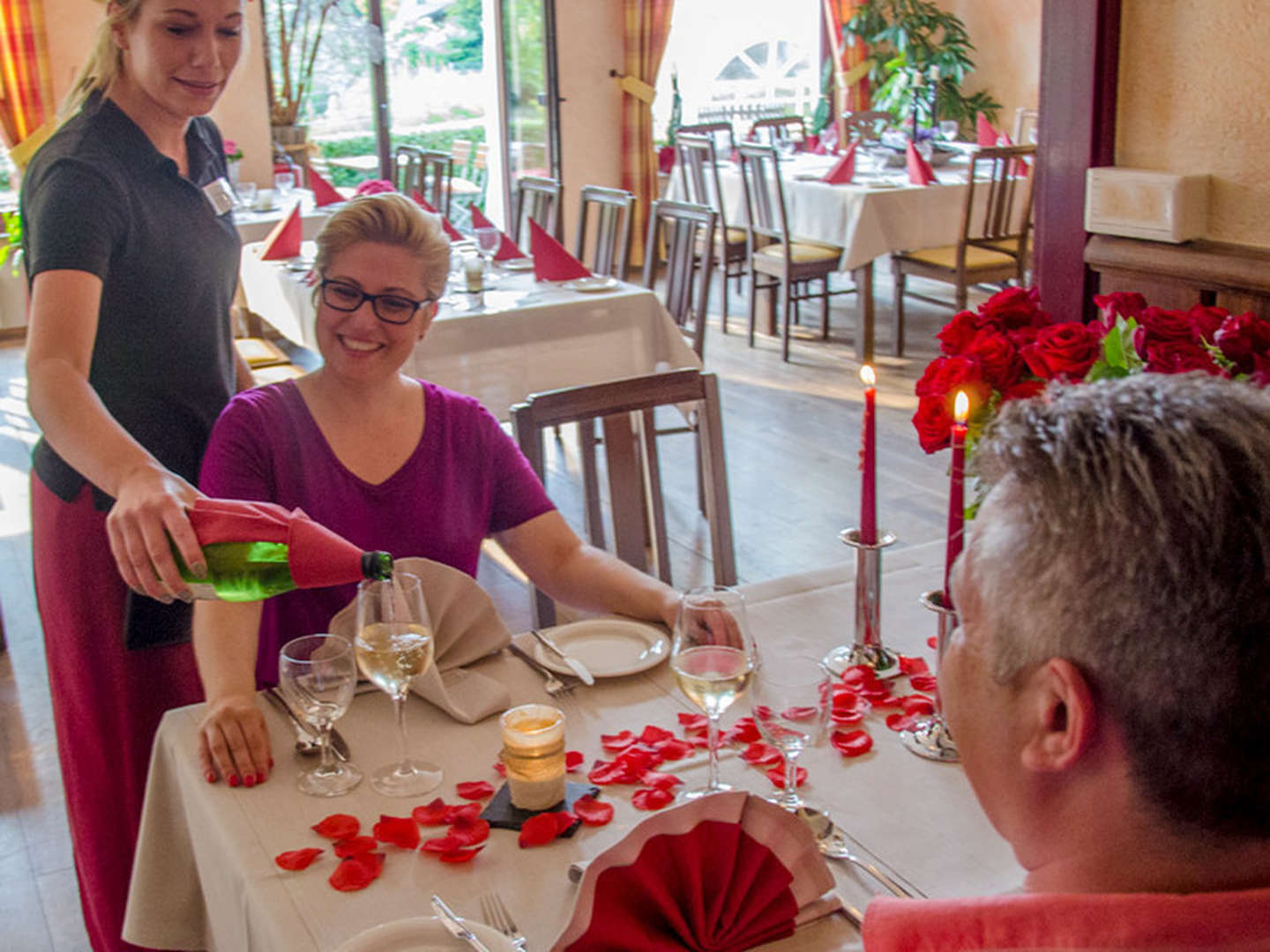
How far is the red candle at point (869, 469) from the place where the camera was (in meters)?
1.38

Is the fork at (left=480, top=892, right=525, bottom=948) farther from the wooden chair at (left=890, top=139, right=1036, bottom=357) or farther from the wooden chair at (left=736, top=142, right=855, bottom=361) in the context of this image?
the wooden chair at (left=736, top=142, right=855, bottom=361)

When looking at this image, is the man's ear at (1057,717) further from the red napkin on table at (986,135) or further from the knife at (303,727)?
the red napkin on table at (986,135)

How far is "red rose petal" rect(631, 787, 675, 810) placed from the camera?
1232 mm

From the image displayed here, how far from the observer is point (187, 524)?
1202 millimetres

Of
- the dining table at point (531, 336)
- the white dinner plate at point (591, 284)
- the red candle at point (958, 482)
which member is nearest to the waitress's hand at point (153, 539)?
the red candle at point (958, 482)

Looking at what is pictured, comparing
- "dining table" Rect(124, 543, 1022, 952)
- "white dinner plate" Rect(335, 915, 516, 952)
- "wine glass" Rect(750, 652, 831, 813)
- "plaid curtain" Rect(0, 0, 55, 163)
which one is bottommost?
"dining table" Rect(124, 543, 1022, 952)

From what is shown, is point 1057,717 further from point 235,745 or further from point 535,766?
point 235,745

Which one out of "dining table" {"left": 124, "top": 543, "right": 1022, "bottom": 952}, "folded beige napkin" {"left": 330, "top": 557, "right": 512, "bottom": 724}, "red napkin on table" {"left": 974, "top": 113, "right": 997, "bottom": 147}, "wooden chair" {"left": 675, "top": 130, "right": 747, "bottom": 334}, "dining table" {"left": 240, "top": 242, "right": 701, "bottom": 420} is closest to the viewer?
"dining table" {"left": 124, "top": 543, "right": 1022, "bottom": 952}

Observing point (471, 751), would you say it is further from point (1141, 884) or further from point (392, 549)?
point (1141, 884)

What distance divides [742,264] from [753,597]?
A: 206 inches

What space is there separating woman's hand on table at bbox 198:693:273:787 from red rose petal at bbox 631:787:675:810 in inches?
14.7

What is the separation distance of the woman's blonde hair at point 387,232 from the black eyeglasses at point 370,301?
0.11 feet

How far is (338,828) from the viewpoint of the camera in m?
1.19

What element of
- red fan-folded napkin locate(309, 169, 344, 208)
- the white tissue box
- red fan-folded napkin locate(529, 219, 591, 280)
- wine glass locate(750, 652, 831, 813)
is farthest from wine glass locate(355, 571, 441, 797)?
→ red fan-folded napkin locate(309, 169, 344, 208)
